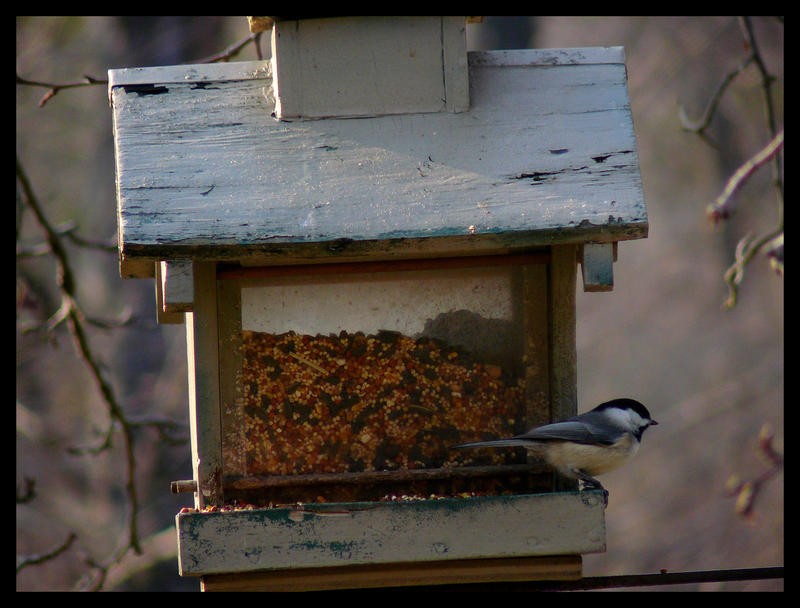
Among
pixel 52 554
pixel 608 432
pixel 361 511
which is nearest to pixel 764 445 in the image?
pixel 608 432

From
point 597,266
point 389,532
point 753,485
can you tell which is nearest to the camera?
point 389,532

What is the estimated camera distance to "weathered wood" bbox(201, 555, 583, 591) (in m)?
2.64

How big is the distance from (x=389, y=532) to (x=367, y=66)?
3.85 ft

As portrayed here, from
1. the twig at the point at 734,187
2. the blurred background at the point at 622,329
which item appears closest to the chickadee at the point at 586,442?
the twig at the point at 734,187

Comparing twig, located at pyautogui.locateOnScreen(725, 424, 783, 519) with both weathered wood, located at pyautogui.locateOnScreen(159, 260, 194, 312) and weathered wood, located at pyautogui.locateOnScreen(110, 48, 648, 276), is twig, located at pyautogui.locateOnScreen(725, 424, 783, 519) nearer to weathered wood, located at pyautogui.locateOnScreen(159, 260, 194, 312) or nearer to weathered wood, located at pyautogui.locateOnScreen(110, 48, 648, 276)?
weathered wood, located at pyautogui.locateOnScreen(110, 48, 648, 276)

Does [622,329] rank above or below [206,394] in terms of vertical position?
above

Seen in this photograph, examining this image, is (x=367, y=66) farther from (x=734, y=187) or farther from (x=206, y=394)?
(x=734, y=187)

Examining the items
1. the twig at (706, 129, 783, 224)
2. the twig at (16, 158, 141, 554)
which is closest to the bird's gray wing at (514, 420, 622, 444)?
the twig at (706, 129, 783, 224)

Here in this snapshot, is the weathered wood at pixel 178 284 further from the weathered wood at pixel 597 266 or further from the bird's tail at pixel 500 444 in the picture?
the weathered wood at pixel 597 266

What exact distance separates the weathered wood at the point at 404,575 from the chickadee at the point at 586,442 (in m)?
0.22

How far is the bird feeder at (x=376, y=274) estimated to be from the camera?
8.72ft

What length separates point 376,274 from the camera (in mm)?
3090

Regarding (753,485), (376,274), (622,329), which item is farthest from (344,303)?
(622,329)
